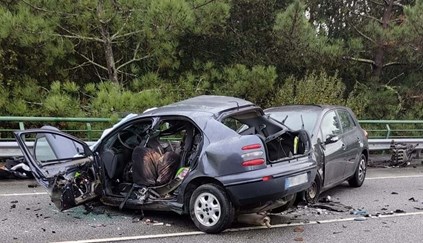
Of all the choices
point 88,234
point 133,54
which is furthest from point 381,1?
point 88,234

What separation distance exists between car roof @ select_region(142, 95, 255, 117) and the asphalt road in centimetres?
148

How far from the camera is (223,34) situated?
15.6 metres

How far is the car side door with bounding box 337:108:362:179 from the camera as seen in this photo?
28.3 feet

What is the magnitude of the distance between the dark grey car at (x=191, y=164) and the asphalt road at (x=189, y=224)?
11.1 inches

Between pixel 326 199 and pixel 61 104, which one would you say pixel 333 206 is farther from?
pixel 61 104

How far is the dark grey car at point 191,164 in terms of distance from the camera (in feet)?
18.7

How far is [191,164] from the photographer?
20.0 ft

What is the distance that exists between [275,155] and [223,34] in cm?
973

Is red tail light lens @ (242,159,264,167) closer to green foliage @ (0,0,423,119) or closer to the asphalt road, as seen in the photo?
the asphalt road

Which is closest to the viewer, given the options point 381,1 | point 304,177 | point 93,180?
point 304,177

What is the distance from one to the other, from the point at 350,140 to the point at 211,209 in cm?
400

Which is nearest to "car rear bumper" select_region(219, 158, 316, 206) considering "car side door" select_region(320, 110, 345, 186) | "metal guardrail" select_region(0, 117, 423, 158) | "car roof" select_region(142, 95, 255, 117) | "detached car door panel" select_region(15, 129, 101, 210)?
"car roof" select_region(142, 95, 255, 117)

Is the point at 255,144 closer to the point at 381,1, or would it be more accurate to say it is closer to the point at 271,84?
the point at 271,84

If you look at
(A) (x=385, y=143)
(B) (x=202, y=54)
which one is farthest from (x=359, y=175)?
(B) (x=202, y=54)
